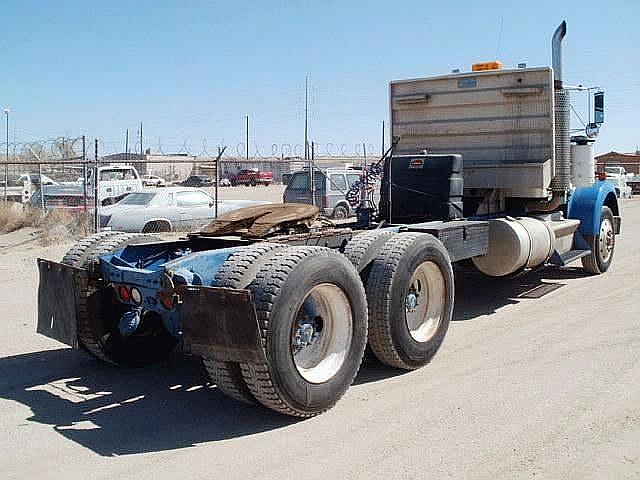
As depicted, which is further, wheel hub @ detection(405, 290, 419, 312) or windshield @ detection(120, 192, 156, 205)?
windshield @ detection(120, 192, 156, 205)

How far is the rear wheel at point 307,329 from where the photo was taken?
4.76m

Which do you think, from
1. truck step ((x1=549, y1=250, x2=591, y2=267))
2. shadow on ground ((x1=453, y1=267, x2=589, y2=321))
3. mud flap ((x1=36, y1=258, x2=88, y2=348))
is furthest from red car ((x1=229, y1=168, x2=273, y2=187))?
mud flap ((x1=36, y1=258, x2=88, y2=348))

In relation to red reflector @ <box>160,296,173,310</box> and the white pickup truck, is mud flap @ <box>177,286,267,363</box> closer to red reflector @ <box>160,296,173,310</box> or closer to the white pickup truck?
red reflector @ <box>160,296,173,310</box>

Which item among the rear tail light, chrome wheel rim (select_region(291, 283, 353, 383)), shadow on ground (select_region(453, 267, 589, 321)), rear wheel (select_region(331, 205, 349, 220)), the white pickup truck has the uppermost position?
the white pickup truck

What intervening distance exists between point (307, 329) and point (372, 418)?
0.74 metres

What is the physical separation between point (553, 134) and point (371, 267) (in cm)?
456

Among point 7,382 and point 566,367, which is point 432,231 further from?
point 7,382

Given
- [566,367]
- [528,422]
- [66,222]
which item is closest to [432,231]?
[566,367]

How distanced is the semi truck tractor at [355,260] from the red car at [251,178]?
52615 mm

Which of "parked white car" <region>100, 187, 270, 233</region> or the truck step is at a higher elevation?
"parked white car" <region>100, 187, 270, 233</region>

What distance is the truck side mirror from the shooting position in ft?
34.7

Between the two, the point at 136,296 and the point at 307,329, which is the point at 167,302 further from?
the point at 307,329

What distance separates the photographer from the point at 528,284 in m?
10.6

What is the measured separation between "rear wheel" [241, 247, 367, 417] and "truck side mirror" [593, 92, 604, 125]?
646 cm
